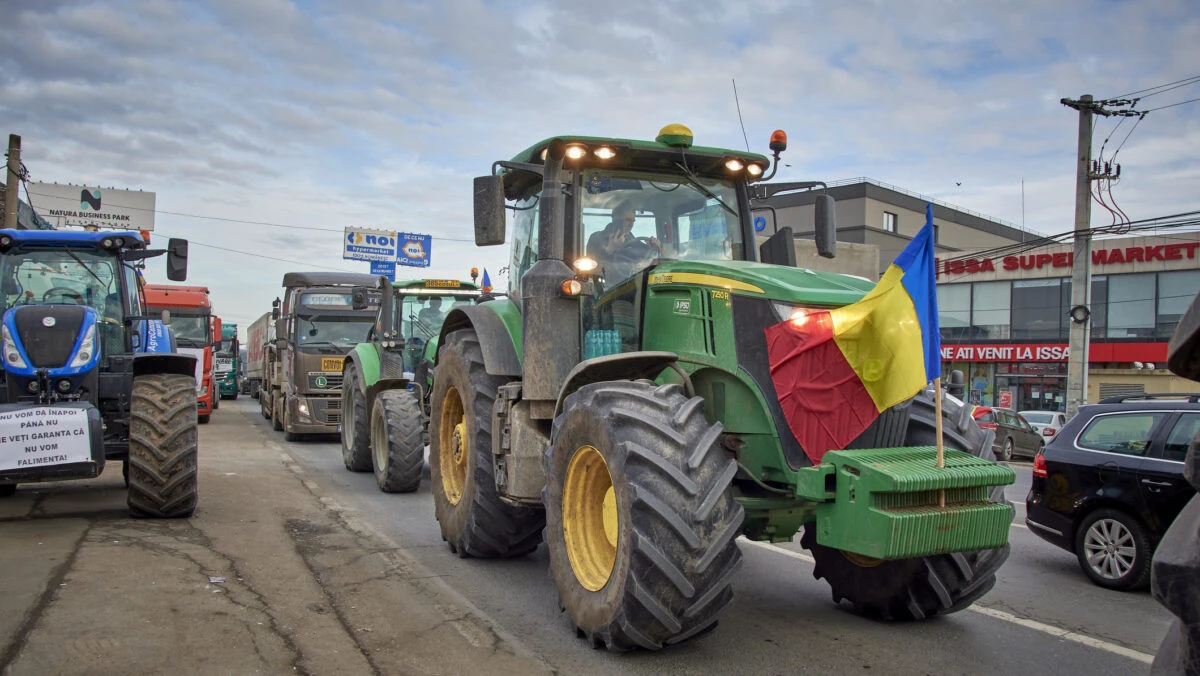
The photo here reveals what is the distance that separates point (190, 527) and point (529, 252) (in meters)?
3.87

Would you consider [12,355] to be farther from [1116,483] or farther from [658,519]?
[1116,483]

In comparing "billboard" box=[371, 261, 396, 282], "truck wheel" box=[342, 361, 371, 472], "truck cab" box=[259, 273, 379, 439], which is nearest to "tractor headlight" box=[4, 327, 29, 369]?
"truck wheel" box=[342, 361, 371, 472]

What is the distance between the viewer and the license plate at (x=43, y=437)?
7.15 meters

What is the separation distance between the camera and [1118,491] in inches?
289

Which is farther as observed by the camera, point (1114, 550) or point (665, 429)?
point (1114, 550)

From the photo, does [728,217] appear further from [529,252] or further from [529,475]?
[529,475]

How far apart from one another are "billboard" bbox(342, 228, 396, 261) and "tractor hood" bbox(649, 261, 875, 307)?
35.0 m

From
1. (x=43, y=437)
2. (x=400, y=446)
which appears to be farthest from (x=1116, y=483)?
(x=43, y=437)

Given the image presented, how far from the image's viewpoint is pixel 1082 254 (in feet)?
68.1

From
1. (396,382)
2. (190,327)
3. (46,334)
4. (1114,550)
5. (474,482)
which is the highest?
(190,327)

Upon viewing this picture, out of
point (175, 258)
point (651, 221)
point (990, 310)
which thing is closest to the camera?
point (651, 221)

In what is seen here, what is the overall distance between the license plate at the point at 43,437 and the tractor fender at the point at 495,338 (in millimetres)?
3194

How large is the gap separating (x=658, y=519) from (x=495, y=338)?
2987mm

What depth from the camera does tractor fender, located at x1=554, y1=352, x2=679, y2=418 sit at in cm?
526
